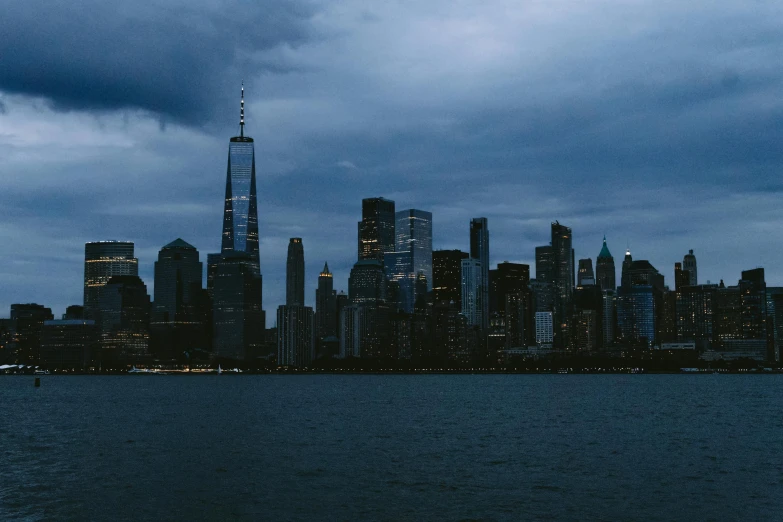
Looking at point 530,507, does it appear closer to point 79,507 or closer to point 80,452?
point 79,507

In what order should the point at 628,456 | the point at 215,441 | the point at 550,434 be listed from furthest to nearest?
1. the point at 550,434
2. the point at 215,441
3. the point at 628,456

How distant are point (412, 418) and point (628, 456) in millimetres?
46404

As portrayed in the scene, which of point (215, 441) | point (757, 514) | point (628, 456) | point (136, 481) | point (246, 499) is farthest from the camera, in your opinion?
point (215, 441)

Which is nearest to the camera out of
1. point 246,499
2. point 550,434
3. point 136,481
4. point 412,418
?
point 246,499

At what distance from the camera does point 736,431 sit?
89875 millimetres

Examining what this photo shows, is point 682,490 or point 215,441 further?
point 215,441

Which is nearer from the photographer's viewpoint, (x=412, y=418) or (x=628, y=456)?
(x=628, y=456)

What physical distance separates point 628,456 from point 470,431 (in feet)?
83.2

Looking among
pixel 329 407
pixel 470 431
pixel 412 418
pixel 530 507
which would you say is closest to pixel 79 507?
pixel 530 507

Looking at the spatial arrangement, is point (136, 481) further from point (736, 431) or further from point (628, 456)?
point (736, 431)

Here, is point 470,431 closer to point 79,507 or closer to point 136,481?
point 136,481

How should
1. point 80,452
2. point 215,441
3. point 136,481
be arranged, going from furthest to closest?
point 215,441 → point 80,452 → point 136,481

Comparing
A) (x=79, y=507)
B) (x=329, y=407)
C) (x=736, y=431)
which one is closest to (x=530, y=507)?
(x=79, y=507)

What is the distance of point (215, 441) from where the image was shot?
261 feet
